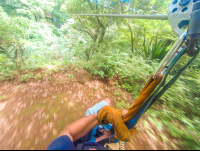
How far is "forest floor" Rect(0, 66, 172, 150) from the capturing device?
1.31 metres

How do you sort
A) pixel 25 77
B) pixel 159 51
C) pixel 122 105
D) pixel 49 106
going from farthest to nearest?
pixel 25 77
pixel 159 51
pixel 122 105
pixel 49 106

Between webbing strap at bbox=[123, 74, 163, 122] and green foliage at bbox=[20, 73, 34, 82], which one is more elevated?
webbing strap at bbox=[123, 74, 163, 122]

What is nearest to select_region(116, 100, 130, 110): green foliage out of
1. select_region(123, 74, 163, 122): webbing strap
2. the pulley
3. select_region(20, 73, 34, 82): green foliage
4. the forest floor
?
the forest floor

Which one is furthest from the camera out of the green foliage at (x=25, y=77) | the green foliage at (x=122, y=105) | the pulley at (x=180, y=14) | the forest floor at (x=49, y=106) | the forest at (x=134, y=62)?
the green foliage at (x=25, y=77)

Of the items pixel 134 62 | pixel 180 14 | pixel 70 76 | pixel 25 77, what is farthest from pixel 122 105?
pixel 25 77

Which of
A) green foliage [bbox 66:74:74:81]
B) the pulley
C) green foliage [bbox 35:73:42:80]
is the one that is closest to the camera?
the pulley

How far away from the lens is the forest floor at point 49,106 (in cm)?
131

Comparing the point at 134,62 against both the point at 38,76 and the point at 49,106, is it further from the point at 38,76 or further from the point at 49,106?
the point at 38,76

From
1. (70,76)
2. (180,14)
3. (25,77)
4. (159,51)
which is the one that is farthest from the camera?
(70,76)

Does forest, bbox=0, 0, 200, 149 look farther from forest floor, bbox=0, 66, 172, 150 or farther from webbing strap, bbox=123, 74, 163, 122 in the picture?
webbing strap, bbox=123, 74, 163, 122

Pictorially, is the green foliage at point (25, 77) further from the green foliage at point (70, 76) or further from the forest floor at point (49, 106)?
the green foliage at point (70, 76)

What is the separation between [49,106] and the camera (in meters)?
1.94

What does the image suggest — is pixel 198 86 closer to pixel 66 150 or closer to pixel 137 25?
pixel 66 150

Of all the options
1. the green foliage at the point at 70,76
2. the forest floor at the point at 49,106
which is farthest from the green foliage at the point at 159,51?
the green foliage at the point at 70,76
